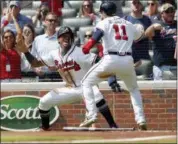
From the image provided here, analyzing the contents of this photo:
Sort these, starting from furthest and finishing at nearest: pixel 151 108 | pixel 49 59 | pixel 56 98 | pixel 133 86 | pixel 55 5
Result: pixel 55 5
pixel 151 108
pixel 49 59
pixel 56 98
pixel 133 86

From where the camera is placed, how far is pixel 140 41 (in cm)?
1386

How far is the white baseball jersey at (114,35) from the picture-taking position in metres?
12.1

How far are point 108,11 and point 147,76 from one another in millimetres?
1984

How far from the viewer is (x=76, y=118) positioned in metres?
13.9

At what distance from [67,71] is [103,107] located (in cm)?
79

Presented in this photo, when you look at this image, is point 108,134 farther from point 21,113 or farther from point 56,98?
point 21,113

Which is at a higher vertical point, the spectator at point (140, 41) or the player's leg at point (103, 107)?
the spectator at point (140, 41)

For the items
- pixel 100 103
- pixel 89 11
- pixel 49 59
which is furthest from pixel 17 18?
pixel 100 103

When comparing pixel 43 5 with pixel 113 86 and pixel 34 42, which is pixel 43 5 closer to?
pixel 34 42

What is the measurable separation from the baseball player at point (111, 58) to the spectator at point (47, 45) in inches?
73.2

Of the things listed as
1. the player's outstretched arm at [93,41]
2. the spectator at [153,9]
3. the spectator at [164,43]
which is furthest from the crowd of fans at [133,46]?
the player's outstretched arm at [93,41]

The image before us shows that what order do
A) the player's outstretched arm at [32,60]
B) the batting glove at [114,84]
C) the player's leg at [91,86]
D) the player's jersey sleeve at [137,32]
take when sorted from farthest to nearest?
the batting glove at [114,84], the player's outstretched arm at [32,60], the player's jersey sleeve at [137,32], the player's leg at [91,86]

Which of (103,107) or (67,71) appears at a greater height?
(67,71)

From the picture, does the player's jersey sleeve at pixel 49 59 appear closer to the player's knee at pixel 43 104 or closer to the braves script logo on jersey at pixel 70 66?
the braves script logo on jersey at pixel 70 66
